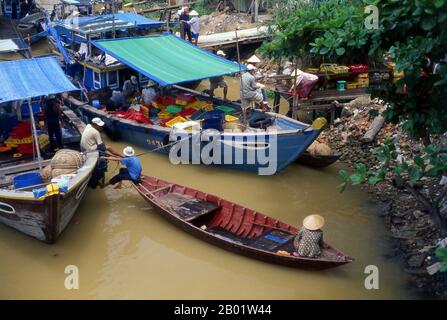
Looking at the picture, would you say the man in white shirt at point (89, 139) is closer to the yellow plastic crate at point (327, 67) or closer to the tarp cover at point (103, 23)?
the tarp cover at point (103, 23)

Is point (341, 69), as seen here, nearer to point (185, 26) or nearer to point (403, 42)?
point (403, 42)

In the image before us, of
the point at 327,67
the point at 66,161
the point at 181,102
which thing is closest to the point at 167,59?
the point at 181,102

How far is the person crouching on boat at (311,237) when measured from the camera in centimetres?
657

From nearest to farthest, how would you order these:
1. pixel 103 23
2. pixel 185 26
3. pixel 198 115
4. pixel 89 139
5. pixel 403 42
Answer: pixel 403 42 < pixel 89 139 < pixel 198 115 < pixel 103 23 < pixel 185 26

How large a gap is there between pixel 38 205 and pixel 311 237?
3804 mm

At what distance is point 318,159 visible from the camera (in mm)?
9984

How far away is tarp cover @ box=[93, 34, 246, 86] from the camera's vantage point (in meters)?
10.4

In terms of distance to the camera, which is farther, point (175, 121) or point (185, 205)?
point (175, 121)

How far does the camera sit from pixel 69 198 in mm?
7406

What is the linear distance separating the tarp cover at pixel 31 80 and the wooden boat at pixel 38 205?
1.27 metres

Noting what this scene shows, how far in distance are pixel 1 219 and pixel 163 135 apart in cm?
361

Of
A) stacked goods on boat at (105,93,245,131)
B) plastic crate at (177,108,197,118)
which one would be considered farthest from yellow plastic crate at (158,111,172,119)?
plastic crate at (177,108,197,118)

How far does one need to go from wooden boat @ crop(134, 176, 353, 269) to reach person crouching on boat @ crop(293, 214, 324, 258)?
0.32 ft
